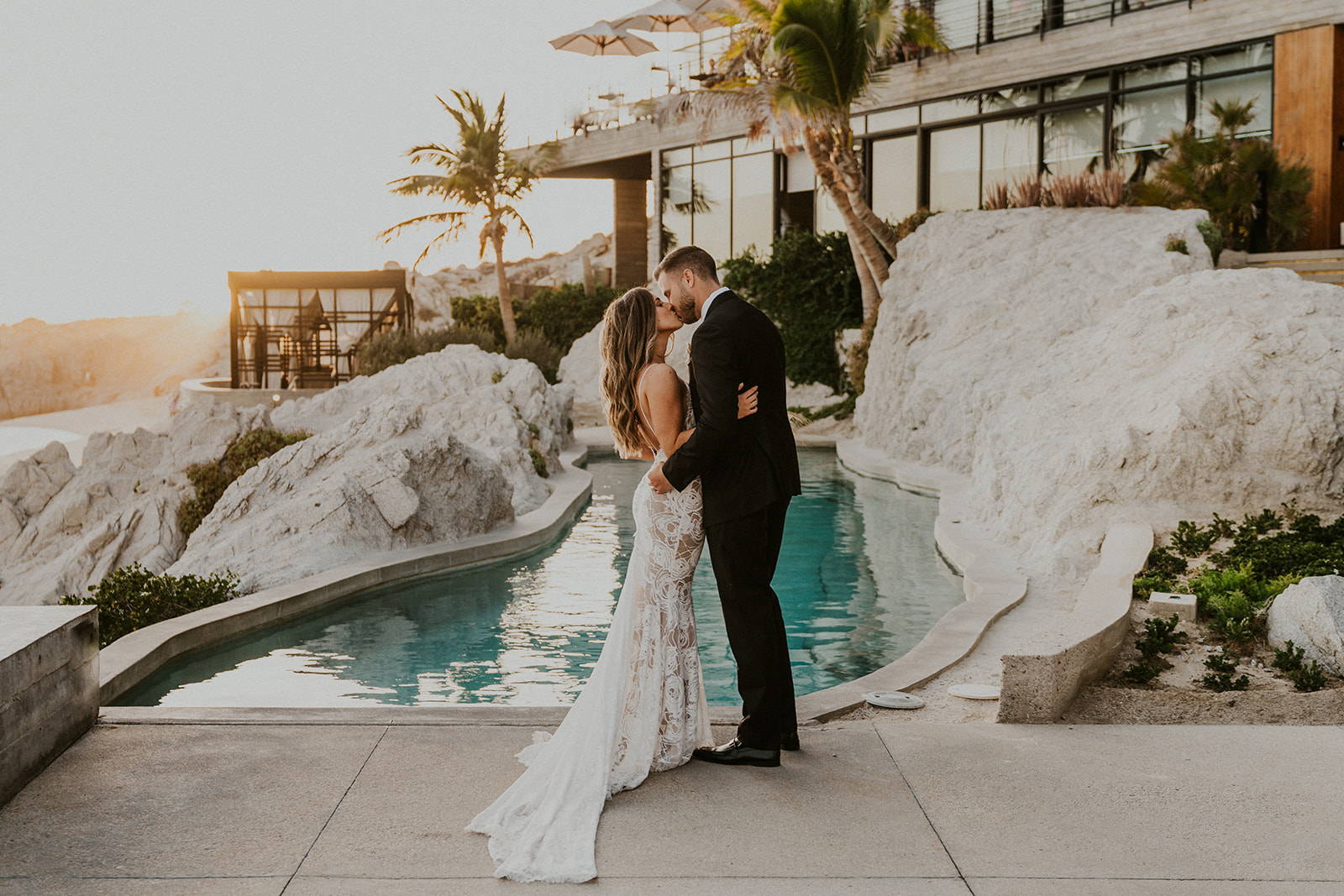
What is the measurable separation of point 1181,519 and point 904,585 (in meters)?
2.35

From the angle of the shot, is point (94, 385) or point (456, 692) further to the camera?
point (94, 385)

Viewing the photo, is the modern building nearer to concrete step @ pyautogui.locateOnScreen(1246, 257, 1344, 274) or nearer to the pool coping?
concrete step @ pyautogui.locateOnScreen(1246, 257, 1344, 274)

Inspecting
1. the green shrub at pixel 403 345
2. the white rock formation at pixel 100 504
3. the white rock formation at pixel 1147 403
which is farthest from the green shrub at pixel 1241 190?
the white rock formation at pixel 100 504

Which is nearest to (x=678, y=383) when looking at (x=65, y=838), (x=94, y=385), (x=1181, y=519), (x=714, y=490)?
(x=714, y=490)

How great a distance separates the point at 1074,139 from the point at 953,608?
18842 mm

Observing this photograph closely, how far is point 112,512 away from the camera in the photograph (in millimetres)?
13867

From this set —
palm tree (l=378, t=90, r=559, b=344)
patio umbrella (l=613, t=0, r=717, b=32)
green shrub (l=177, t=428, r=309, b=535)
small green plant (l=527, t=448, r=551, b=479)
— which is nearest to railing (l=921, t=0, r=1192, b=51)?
patio umbrella (l=613, t=0, r=717, b=32)

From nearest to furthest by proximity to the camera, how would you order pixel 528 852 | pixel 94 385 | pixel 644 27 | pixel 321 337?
pixel 528 852
pixel 321 337
pixel 644 27
pixel 94 385

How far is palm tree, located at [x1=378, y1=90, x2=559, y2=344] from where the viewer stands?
3534cm

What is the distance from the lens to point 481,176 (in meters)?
35.5

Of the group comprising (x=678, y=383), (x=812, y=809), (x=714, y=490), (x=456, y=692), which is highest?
(x=678, y=383)

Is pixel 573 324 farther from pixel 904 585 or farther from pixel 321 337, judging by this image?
pixel 904 585

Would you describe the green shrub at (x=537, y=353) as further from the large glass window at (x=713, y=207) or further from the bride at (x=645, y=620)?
the bride at (x=645, y=620)

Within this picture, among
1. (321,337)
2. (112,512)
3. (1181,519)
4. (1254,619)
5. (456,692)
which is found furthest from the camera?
(321,337)
